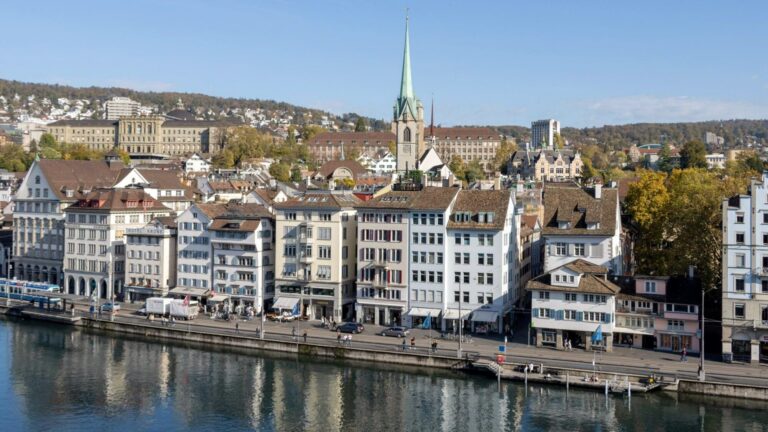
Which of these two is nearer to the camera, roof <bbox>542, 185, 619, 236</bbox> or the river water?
the river water

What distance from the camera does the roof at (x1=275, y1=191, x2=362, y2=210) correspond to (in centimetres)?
7544

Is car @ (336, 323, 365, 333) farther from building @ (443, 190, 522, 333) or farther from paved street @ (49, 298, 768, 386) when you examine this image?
building @ (443, 190, 522, 333)

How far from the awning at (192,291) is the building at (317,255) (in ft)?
25.6

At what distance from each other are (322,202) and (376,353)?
59.0 ft

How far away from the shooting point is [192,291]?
81.9 meters

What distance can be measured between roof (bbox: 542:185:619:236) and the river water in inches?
686

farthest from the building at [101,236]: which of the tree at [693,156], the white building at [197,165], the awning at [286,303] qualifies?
the tree at [693,156]

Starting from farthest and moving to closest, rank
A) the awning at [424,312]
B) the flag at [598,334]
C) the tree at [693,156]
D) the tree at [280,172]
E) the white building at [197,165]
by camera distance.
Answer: the white building at [197,165], the tree at [280,172], the tree at [693,156], the awning at [424,312], the flag at [598,334]

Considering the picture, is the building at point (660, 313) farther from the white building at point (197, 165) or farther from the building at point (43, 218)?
the white building at point (197, 165)

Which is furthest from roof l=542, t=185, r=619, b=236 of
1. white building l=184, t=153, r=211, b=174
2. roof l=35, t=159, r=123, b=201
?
white building l=184, t=153, r=211, b=174

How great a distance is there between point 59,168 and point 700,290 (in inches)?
2924

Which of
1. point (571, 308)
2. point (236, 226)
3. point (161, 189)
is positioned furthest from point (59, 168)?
point (571, 308)

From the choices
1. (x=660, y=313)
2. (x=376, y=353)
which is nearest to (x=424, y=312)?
(x=376, y=353)

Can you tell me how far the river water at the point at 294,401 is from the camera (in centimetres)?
4969
